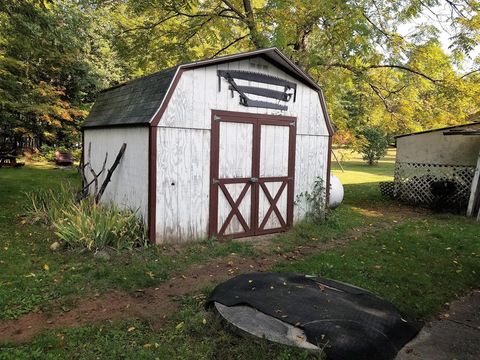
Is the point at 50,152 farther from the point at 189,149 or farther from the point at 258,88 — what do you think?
the point at 258,88

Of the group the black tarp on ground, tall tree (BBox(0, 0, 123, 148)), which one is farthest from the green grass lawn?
tall tree (BBox(0, 0, 123, 148))

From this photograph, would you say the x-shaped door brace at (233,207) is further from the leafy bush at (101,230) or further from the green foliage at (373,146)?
the green foliage at (373,146)

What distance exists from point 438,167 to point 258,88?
23.3 ft

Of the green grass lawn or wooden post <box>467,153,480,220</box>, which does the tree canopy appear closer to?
wooden post <box>467,153,480,220</box>

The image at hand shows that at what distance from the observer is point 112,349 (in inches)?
126

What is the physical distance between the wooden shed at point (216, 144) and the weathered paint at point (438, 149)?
4.90 m

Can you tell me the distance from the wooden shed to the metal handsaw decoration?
0.06 feet

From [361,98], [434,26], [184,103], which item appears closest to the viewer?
[184,103]

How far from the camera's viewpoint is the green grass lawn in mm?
3232

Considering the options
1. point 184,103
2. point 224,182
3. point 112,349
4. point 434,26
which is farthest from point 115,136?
point 434,26

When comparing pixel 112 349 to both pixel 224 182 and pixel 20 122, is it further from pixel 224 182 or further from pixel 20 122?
pixel 20 122

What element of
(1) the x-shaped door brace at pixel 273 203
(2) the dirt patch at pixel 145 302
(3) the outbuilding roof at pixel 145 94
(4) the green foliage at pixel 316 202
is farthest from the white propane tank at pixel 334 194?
(2) the dirt patch at pixel 145 302

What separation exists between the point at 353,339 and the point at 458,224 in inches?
276

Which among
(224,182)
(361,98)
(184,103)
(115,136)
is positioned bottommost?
(224,182)
